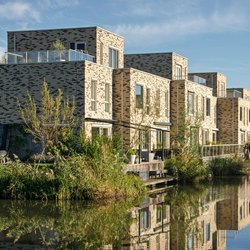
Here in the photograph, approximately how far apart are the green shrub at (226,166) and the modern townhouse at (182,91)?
166 inches

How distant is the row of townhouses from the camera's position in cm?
3253

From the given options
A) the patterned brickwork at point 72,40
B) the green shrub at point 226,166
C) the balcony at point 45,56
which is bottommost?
the green shrub at point 226,166

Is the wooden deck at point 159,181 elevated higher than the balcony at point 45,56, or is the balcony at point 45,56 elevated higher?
the balcony at point 45,56

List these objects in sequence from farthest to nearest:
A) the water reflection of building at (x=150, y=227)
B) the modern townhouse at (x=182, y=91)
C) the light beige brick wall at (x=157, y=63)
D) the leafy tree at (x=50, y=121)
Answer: the light beige brick wall at (x=157, y=63) < the modern townhouse at (x=182, y=91) < the leafy tree at (x=50, y=121) < the water reflection of building at (x=150, y=227)

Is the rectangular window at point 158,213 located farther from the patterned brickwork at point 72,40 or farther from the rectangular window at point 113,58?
the rectangular window at point 113,58

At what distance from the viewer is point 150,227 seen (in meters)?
16.1

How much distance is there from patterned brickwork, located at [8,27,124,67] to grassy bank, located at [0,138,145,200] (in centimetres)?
1593

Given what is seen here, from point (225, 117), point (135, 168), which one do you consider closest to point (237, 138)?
point (225, 117)

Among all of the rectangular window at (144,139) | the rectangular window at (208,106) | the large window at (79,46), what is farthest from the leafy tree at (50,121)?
the rectangular window at (208,106)

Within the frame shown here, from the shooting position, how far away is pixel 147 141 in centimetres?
3784

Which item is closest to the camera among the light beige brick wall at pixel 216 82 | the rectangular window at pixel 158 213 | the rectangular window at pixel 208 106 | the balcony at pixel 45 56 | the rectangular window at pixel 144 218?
the rectangular window at pixel 144 218

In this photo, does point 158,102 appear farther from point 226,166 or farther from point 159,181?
point 159,181

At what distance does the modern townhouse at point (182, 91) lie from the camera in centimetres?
4325

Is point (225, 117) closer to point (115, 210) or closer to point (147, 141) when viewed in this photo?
point (147, 141)
